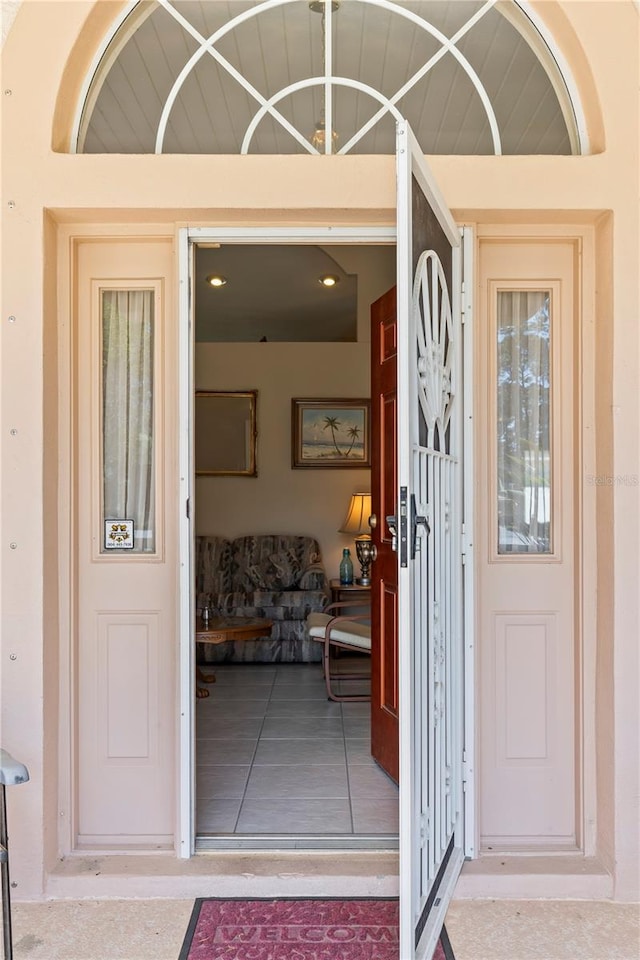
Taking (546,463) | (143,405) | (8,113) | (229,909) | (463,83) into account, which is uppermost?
(463,83)

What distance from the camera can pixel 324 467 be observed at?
6.78 metres

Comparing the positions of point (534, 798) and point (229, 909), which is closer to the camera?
point (229, 909)

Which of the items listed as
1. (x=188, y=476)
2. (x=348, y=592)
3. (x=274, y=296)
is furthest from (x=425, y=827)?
(x=274, y=296)

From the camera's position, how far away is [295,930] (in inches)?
90.7

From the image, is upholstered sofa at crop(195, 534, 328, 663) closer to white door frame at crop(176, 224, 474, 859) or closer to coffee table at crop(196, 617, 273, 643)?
coffee table at crop(196, 617, 273, 643)

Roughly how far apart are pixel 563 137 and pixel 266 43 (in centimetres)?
113

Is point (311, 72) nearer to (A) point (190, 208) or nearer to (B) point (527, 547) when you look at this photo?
(A) point (190, 208)

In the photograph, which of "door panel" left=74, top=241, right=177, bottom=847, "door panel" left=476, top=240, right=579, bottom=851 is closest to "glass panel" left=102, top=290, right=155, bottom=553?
"door panel" left=74, top=241, right=177, bottom=847

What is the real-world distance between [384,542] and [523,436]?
3.08ft

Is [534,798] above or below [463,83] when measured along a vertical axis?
below

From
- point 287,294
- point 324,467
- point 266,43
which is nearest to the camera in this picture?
point 266,43

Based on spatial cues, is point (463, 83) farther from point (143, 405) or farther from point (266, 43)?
point (143, 405)

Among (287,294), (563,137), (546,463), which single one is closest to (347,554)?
(287,294)

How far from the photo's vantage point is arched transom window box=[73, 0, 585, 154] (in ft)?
8.60
